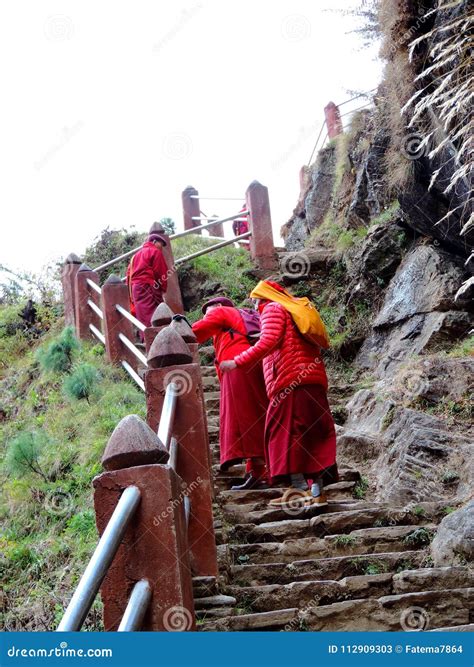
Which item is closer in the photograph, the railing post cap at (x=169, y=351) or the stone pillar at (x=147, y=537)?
the stone pillar at (x=147, y=537)

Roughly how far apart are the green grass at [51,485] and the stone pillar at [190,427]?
2.66ft

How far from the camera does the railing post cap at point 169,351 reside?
5.38 m

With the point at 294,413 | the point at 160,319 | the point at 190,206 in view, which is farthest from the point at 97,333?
the point at 190,206

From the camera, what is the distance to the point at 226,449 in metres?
7.64

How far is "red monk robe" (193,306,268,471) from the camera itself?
25.1 feet

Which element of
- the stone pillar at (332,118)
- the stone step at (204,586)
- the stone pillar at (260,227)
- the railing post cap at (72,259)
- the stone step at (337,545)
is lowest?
the stone step at (337,545)

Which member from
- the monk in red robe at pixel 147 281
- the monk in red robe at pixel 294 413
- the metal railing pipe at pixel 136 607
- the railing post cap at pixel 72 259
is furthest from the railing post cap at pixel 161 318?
the railing post cap at pixel 72 259

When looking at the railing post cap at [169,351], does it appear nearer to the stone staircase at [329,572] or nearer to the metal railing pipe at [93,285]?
the stone staircase at [329,572]

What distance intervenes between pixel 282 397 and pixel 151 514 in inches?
141

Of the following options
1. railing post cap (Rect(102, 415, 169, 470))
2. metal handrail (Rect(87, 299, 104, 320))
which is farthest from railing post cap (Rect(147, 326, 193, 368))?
metal handrail (Rect(87, 299, 104, 320))

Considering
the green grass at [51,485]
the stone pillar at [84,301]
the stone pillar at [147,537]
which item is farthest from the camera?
the stone pillar at [84,301]

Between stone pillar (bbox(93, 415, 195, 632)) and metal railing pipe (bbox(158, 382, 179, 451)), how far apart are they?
0.75m

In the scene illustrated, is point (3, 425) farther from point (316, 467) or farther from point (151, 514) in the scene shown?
point (151, 514)

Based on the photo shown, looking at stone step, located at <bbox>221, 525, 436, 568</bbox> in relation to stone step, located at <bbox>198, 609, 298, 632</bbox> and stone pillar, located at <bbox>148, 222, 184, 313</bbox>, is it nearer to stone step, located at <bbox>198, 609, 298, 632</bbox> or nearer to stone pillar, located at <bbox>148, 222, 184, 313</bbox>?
stone step, located at <bbox>198, 609, 298, 632</bbox>
